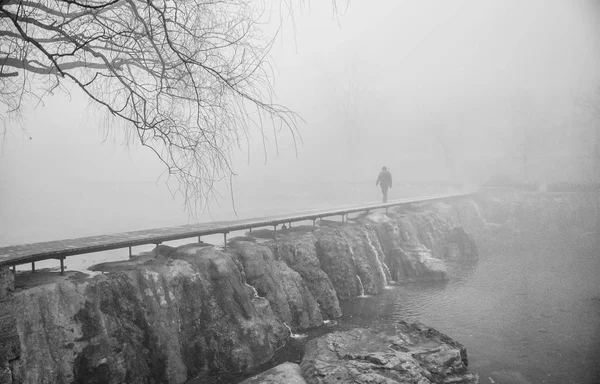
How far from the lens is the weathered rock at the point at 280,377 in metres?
5.23

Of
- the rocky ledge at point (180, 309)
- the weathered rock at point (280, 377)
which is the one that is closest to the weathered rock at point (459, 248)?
the rocky ledge at point (180, 309)

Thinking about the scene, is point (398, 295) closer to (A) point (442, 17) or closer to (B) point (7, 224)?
(B) point (7, 224)

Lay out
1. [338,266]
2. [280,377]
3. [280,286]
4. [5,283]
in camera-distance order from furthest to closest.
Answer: [338,266] < [280,286] < [280,377] < [5,283]

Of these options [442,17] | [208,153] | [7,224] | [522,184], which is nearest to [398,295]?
[208,153]

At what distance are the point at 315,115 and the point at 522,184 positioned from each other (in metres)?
38.3

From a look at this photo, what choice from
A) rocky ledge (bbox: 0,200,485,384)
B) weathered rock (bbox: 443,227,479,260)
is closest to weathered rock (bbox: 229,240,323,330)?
rocky ledge (bbox: 0,200,485,384)

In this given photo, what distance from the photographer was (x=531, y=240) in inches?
792

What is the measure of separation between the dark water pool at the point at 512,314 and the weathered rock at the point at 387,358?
704mm

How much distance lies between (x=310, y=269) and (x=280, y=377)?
456 centimetres

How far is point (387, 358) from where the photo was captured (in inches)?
233

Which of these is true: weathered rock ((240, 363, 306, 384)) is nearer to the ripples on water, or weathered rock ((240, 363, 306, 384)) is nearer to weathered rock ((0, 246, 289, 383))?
weathered rock ((0, 246, 289, 383))

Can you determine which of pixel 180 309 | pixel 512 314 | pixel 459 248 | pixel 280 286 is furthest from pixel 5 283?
pixel 459 248

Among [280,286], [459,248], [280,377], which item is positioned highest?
[280,286]

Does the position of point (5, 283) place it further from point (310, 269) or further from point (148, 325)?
point (310, 269)
